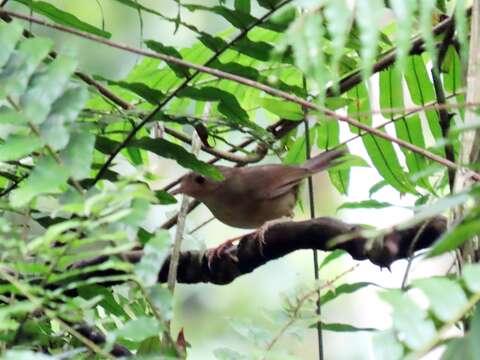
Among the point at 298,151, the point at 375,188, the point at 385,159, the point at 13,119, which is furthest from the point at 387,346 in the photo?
the point at 298,151

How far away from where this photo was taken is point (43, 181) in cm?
114

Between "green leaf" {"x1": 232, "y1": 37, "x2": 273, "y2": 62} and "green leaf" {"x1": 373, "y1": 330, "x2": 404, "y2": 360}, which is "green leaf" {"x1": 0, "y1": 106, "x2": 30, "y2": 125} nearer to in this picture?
"green leaf" {"x1": 373, "y1": 330, "x2": 404, "y2": 360}

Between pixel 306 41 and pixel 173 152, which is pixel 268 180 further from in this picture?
pixel 306 41

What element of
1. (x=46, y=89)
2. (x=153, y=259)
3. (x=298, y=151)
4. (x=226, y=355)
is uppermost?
(x=298, y=151)

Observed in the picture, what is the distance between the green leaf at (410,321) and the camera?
904 mm

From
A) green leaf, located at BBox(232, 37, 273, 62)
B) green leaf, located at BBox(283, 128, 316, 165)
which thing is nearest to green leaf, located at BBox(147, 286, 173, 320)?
green leaf, located at BBox(232, 37, 273, 62)

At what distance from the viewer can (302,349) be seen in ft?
18.8

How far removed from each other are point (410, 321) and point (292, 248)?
0.77 m

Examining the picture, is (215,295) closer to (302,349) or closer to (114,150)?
(302,349)

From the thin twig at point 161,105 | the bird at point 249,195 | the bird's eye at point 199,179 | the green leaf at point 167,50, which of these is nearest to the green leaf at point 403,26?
the thin twig at point 161,105

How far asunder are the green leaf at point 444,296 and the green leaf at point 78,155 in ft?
1.48

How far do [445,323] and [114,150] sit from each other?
99cm

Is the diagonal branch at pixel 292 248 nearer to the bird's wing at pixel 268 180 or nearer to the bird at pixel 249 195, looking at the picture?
the bird's wing at pixel 268 180

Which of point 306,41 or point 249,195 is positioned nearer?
point 306,41
